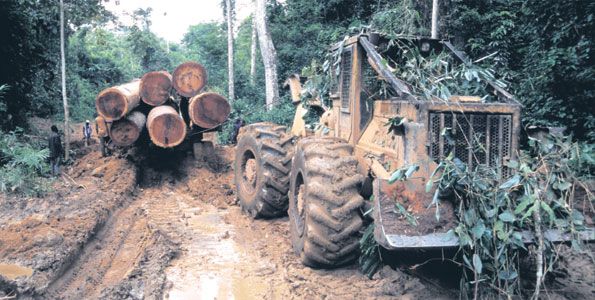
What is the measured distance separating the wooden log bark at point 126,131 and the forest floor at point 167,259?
1.55 m

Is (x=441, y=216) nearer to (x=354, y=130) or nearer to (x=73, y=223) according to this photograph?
(x=354, y=130)

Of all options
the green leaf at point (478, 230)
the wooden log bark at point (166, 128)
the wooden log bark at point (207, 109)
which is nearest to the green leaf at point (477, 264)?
the green leaf at point (478, 230)

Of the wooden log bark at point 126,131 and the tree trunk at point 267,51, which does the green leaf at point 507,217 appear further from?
the tree trunk at point 267,51

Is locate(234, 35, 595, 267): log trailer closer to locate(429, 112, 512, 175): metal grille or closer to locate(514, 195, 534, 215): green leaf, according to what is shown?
locate(429, 112, 512, 175): metal grille

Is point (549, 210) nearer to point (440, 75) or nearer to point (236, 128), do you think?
point (440, 75)

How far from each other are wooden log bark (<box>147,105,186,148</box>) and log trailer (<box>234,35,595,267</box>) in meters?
5.41

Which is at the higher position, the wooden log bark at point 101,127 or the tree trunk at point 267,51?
the tree trunk at point 267,51

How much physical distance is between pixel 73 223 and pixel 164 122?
169 inches

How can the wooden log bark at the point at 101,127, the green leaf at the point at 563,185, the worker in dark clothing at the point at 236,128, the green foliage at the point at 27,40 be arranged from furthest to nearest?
1. the worker in dark clothing at the point at 236,128
2. the green foliage at the point at 27,40
3. the wooden log bark at the point at 101,127
4. the green leaf at the point at 563,185

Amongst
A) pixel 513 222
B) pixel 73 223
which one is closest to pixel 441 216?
pixel 513 222

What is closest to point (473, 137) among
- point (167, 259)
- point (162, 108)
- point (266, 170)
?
point (266, 170)

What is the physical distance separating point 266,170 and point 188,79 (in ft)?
17.5

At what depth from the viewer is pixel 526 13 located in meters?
10.2

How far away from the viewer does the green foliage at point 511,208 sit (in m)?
4.16
